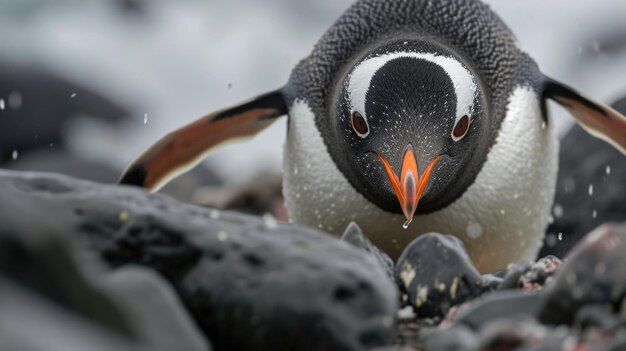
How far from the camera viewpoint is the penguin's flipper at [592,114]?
2.16m

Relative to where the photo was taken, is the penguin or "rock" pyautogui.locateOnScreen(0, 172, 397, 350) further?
the penguin

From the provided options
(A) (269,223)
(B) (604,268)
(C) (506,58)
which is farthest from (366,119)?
(B) (604,268)

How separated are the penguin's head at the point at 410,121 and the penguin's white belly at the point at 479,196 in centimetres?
9

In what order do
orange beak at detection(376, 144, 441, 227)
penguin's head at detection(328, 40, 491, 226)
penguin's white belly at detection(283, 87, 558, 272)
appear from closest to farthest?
orange beak at detection(376, 144, 441, 227), penguin's head at detection(328, 40, 491, 226), penguin's white belly at detection(283, 87, 558, 272)

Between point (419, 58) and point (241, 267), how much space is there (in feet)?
3.14

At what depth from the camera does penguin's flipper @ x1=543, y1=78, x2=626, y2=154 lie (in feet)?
7.10

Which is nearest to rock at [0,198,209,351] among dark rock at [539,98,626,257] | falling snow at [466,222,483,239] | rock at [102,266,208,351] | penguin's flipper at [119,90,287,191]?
rock at [102,266,208,351]

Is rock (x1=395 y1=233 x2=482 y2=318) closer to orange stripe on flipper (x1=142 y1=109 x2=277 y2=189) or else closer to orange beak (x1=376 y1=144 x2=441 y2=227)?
orange beak (x1=376 y1=144 x2=441 y2=227)

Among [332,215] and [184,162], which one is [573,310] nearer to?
[332,215]

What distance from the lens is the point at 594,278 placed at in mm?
938

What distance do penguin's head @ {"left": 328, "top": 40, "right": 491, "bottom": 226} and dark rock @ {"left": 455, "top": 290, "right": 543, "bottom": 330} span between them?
548 mm

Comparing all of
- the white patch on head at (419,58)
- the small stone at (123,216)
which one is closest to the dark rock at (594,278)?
the small stone at (123,216)

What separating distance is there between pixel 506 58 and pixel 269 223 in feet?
4.24

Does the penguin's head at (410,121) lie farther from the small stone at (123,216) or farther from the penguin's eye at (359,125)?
the small stone at (123,216)
